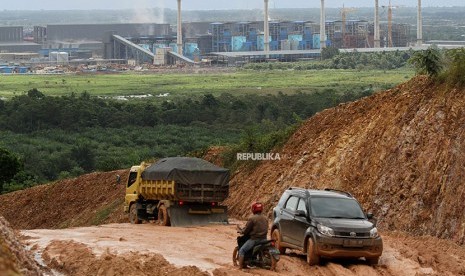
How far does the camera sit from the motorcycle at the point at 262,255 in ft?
71.5

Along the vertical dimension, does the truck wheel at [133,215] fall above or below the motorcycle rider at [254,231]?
below

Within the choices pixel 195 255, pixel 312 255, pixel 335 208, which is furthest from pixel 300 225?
pixel 195 255

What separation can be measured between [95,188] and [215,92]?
393 ft

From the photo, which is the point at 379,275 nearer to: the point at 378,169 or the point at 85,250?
the point at 85,250

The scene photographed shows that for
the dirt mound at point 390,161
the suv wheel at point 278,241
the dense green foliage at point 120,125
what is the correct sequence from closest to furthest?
the suv wheel at point 278,241 < the dirt mound at point 390,161 < the dense green foliage at point 120,125

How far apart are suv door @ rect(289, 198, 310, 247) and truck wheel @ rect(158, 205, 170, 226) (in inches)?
414

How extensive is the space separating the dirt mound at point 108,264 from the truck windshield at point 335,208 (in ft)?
9.76

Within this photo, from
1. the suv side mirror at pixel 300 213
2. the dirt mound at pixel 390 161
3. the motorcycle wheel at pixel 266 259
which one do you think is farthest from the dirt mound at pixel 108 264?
the dirt mound at pixel 390 161

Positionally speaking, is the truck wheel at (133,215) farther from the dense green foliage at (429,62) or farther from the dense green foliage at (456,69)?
the dense green foliage at (456,69)

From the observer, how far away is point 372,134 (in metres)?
35.5

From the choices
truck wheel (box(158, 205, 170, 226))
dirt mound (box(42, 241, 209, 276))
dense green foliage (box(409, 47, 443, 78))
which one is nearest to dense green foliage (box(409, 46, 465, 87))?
dense green foliage (box(409, 47, 443, 78))

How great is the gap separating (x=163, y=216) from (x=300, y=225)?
1135cm

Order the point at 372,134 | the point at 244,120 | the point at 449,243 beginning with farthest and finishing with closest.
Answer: the point at 244,120 → the point at 372,134 → the point at 449,243

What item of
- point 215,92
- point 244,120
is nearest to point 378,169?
point 244,120
